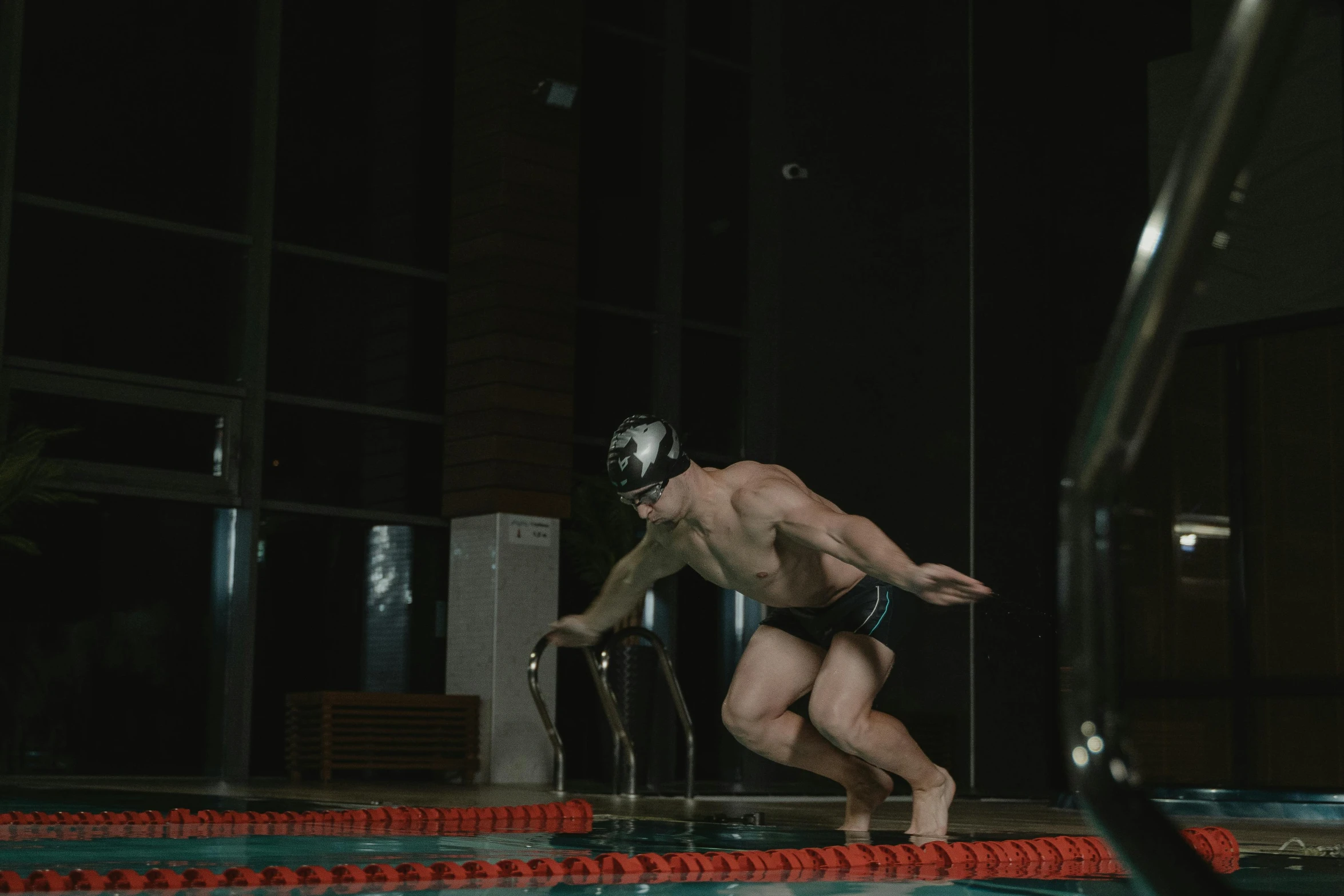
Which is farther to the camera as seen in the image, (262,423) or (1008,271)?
(1008,271)

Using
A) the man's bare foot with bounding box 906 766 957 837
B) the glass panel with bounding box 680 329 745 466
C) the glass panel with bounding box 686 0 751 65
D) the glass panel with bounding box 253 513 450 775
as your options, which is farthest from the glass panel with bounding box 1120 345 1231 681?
the man's bare foot with bounding box 906 766 957 837

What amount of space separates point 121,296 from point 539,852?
25.9ft

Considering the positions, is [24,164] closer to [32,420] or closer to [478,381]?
[32,420]

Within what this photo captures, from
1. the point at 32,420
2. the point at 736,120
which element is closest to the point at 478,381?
the point at 32,420

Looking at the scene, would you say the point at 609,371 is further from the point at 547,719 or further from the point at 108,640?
the point at 547,719

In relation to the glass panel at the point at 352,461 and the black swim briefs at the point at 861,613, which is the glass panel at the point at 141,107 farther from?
the black swim briefs at the point at 861,613

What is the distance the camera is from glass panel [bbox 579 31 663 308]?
13.8m

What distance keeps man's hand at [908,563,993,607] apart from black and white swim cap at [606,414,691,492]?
114 centimetres

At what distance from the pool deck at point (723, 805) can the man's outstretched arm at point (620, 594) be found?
1357 millimetres

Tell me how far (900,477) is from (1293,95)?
4.40 metres

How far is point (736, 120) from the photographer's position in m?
14.7

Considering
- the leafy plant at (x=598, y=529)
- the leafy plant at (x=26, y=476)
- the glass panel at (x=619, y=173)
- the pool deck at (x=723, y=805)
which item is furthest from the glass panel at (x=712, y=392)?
the leafy plant at (x=26, y=476)

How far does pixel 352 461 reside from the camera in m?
12.4

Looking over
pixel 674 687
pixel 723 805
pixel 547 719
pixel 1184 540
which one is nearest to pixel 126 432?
pixel 547 719
